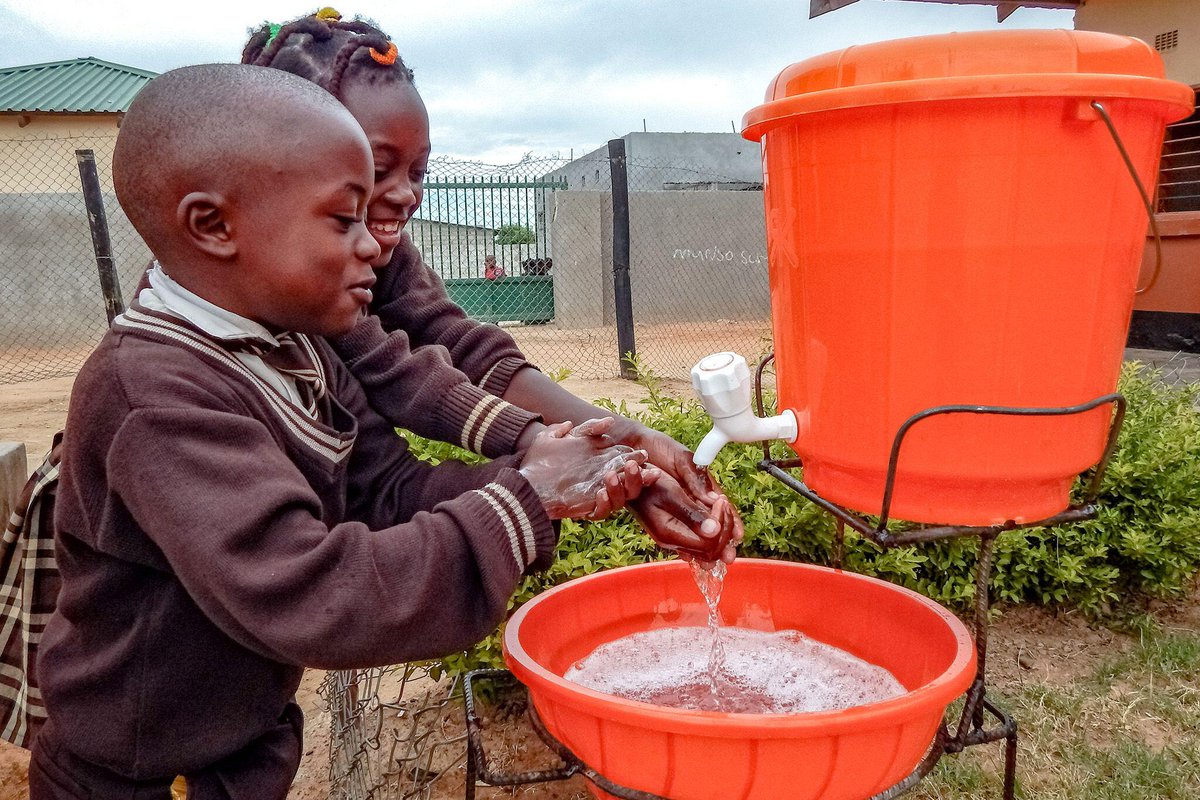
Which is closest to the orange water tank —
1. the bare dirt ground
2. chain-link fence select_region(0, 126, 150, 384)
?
the bare dirt ground

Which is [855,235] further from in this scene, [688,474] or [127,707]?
[127,707]

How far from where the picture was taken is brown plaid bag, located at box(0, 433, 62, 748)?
4.89ft

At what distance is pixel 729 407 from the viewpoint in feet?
4.54

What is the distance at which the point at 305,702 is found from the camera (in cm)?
270

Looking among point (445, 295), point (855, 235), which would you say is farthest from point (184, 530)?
point (445, 295)

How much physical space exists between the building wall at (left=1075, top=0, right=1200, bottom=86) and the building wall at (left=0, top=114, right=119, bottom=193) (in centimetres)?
1354

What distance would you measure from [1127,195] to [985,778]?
1.54 meters

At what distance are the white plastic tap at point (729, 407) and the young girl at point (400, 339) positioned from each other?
0.35 feet

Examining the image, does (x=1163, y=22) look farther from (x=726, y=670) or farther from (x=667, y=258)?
(x=667, y=258)

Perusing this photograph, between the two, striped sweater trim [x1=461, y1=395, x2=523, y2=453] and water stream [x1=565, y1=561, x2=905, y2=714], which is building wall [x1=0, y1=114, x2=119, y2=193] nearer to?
striped sweater trim [x1=461, y1=395, x2=523, y2=453]

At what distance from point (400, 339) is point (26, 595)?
77 cm

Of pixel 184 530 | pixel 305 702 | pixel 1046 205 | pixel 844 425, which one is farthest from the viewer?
pixel 305 702

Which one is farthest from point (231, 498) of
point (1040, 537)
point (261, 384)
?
point (1040, 537)

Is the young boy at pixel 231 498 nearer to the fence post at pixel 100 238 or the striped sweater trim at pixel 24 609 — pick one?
the striped sweater trim at pixel 24 609
